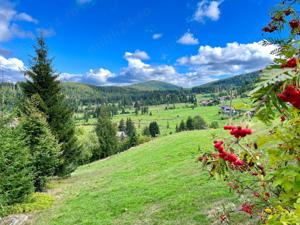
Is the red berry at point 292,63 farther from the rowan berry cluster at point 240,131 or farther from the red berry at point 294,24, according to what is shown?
the red berry at point 294,24

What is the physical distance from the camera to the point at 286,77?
4.13 ft

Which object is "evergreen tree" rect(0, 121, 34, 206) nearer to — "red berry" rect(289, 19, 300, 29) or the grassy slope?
the grassy slope

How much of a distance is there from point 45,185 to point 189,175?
483 inches

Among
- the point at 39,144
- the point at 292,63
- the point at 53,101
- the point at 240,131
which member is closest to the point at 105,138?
the point at 53,101

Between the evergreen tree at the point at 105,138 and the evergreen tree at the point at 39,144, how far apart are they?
44.1 m

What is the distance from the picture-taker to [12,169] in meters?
16.2

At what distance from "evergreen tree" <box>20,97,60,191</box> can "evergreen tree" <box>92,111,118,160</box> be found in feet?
145

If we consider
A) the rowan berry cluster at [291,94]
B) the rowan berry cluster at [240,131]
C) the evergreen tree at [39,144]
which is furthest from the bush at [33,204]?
the rowan berry cluster at [291,94]

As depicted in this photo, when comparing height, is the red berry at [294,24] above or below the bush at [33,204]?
above

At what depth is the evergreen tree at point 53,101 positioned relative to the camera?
26094 millimetres

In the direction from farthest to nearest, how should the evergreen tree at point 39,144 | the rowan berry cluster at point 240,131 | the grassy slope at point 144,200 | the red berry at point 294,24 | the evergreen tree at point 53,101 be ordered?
the evergreen tree at point 53,101 < the evergreen tree at point 39,144 < the grassy slope at point 144,200 < the red berry at point 294,24 < the rowan berry cluster at point 240,131

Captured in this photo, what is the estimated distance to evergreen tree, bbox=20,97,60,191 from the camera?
21531 mm

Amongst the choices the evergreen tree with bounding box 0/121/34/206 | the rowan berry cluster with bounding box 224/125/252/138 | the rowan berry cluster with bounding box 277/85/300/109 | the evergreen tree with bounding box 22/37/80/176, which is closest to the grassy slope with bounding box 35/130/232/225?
the evergreen tree with bounding box 0/121/34/206

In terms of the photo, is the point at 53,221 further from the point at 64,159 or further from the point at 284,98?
the point at 284,98
